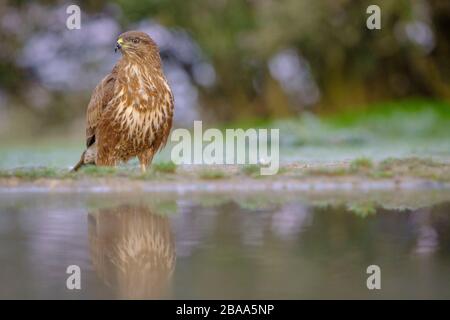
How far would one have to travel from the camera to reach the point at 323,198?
5559 mm

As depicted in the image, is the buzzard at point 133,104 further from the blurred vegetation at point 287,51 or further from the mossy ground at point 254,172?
the blurred vegetation at point 287,51

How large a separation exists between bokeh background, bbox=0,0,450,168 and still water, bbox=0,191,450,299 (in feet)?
18.6

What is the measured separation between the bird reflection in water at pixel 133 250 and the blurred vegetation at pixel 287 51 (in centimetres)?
678

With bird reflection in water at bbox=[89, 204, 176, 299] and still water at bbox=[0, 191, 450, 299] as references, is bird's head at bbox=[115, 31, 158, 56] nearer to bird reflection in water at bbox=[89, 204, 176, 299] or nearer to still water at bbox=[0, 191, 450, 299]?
still water at bbox=[0, 191, 450, 299]

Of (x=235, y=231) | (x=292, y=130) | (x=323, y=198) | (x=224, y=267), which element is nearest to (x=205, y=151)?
(x=292, y=130)

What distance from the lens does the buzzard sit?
5434mm

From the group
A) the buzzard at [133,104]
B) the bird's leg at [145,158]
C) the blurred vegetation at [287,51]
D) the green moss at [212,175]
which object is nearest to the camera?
the buzzard at [133,104]

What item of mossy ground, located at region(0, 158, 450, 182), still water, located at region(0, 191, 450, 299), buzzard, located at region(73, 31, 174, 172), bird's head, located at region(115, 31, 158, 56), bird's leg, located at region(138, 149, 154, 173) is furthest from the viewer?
mossy ground, located at region(0, 158, 450, 182)

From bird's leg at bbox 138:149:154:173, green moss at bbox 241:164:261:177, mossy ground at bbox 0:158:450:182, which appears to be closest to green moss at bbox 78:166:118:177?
mossy ground at bbox 0:158:450:182

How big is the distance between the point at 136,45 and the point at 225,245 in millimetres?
1916

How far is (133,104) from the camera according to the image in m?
5.42

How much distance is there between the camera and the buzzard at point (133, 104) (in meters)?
5.43

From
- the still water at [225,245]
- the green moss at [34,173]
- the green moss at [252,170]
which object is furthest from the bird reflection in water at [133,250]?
the green moss at [252,170]
